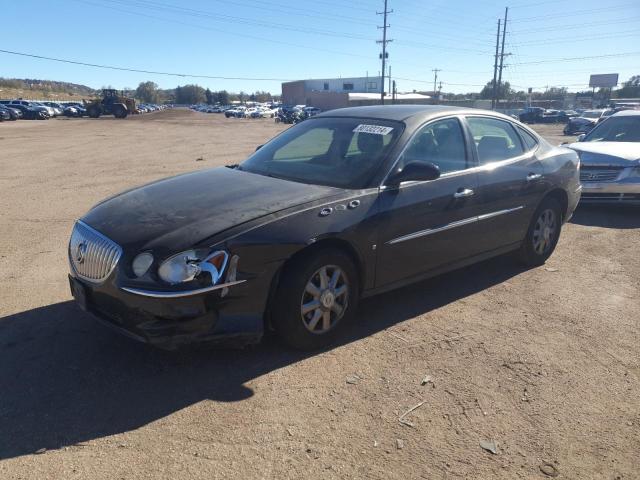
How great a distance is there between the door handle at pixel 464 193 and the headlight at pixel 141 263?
2581 mm

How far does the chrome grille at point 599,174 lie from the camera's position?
8.00 m

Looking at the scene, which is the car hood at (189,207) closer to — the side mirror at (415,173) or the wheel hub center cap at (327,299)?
the side mirror at (415,173)

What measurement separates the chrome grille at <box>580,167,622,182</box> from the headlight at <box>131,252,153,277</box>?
7.44 meters

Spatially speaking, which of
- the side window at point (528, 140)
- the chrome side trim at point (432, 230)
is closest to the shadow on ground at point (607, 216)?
the side window at point (528, 140)

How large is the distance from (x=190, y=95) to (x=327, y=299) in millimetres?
156948

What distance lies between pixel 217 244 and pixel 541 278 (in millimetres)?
3656

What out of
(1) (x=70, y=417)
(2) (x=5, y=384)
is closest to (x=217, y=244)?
(1) (x=70, y=417)

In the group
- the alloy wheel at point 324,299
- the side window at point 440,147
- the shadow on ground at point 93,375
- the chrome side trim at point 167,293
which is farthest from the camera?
the side window at point 440,147

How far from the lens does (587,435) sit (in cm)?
285

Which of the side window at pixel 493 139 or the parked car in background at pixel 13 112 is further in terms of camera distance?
the parked car in background at pixel 13 112

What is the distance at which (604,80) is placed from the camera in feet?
329

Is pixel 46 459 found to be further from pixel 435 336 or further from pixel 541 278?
pixel 541 278

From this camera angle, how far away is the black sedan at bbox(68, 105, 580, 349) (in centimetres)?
313

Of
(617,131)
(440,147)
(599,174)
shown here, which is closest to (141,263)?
(440,147)
